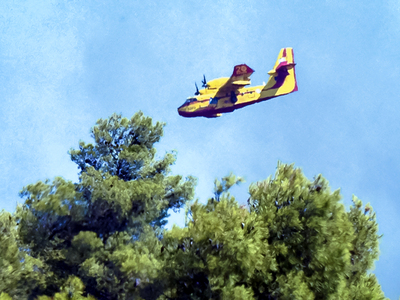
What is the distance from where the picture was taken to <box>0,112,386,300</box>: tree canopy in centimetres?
1423

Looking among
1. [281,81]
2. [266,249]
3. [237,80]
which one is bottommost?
[266,249]

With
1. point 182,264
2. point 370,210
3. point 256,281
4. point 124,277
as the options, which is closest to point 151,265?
point 124,277

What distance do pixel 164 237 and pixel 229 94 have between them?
92.7 feet

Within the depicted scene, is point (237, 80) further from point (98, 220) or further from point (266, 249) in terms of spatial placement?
point (266, 249)

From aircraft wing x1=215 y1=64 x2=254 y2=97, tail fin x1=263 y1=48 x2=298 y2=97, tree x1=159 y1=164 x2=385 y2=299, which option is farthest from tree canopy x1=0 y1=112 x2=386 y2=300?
tail fin x1=263 y1=48 x2=298 y2=97

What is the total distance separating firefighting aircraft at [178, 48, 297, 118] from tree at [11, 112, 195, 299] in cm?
1876

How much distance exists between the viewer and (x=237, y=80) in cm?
4109

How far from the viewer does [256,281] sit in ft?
47.0

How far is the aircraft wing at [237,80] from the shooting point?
4081 cm

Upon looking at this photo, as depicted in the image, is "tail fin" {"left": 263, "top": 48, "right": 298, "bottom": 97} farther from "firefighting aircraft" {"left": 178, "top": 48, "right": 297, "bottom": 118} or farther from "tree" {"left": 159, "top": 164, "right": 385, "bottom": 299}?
"tree" {"left": 159, "top": 164, "right": 385, "bottom": 299}

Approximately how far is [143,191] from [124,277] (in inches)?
171

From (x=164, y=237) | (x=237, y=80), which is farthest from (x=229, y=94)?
(x=164, y=237)

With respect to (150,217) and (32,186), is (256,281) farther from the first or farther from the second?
(32,186)

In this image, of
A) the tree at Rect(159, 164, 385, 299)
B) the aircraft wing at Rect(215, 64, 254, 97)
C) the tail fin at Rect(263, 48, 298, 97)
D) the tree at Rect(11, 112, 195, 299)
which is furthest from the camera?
the tail fin at Rect(263, 48, 298, 97)
